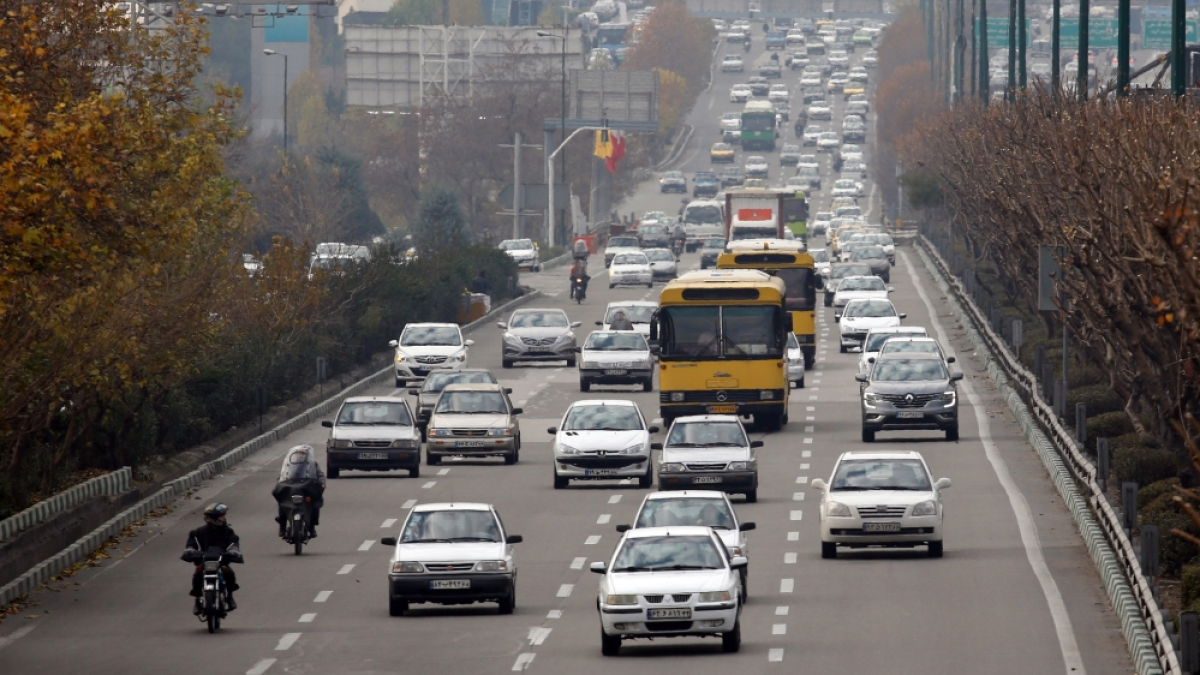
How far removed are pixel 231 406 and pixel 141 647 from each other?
71.1ft

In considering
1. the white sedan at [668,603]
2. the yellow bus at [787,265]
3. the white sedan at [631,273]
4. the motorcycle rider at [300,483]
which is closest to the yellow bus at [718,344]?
the yellow bus at [787,265]

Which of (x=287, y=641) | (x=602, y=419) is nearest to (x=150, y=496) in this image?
(x=602, y=419)

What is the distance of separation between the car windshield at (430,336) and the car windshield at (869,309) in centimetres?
1202

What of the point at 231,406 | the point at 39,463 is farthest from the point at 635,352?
the point at 39,463

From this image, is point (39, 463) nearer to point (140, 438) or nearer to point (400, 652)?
point (140, 438)

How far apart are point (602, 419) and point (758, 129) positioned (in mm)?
134827

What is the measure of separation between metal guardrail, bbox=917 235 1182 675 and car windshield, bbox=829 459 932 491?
2.30 metres

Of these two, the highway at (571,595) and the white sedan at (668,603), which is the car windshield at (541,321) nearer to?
the highway at (571,595)

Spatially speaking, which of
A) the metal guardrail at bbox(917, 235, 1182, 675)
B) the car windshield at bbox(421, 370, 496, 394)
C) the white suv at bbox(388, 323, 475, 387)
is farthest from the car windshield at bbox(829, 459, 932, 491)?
the white suv at bbox(388, 323, 475, 387)

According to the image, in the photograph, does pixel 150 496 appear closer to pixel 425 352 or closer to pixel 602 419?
pixel 602 419

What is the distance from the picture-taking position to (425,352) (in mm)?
55000

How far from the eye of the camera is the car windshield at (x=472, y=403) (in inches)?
1619

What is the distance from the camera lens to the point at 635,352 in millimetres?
53000

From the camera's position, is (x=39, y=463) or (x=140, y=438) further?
(x=140, y=438)
